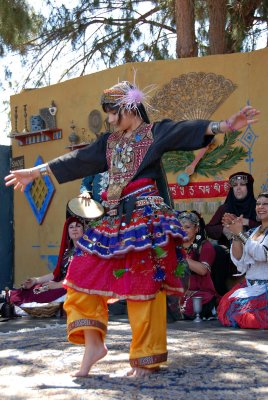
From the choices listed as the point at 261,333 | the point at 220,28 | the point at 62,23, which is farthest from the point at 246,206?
the point at 62,23

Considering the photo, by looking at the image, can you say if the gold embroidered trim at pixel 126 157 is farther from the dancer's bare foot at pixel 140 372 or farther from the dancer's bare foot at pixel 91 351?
the dancer's bare foot at pixel 140 372

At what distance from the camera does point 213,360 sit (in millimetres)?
4141

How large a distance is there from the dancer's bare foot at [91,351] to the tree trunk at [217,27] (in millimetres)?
6878

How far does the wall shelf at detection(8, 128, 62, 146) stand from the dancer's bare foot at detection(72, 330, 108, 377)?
18.5 ft

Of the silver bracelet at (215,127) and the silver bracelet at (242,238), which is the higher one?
the silver bracelet at (215,127)

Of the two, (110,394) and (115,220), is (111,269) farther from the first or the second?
(110,394)

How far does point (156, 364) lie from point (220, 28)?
23.3ft

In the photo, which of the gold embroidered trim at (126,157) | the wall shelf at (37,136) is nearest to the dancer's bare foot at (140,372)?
the gold embroidered trim at (126,157)

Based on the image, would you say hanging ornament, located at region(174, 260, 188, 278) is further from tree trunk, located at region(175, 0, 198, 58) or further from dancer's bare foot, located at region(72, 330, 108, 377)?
tree trunk, located at region(175, 0, 198, 58)

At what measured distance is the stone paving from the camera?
11.2ft

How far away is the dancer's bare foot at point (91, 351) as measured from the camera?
379cm

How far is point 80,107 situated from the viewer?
9000 mm

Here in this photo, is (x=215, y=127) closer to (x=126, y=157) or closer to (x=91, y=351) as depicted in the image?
(x=126, y=157)

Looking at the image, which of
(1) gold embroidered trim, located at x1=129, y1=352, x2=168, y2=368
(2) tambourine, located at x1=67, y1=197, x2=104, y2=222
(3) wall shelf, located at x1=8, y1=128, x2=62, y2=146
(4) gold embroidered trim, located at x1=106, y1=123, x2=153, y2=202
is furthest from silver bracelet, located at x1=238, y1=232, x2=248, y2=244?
(3) wall shelf, located at x1=8, y1=128, x2=62, y2=146
